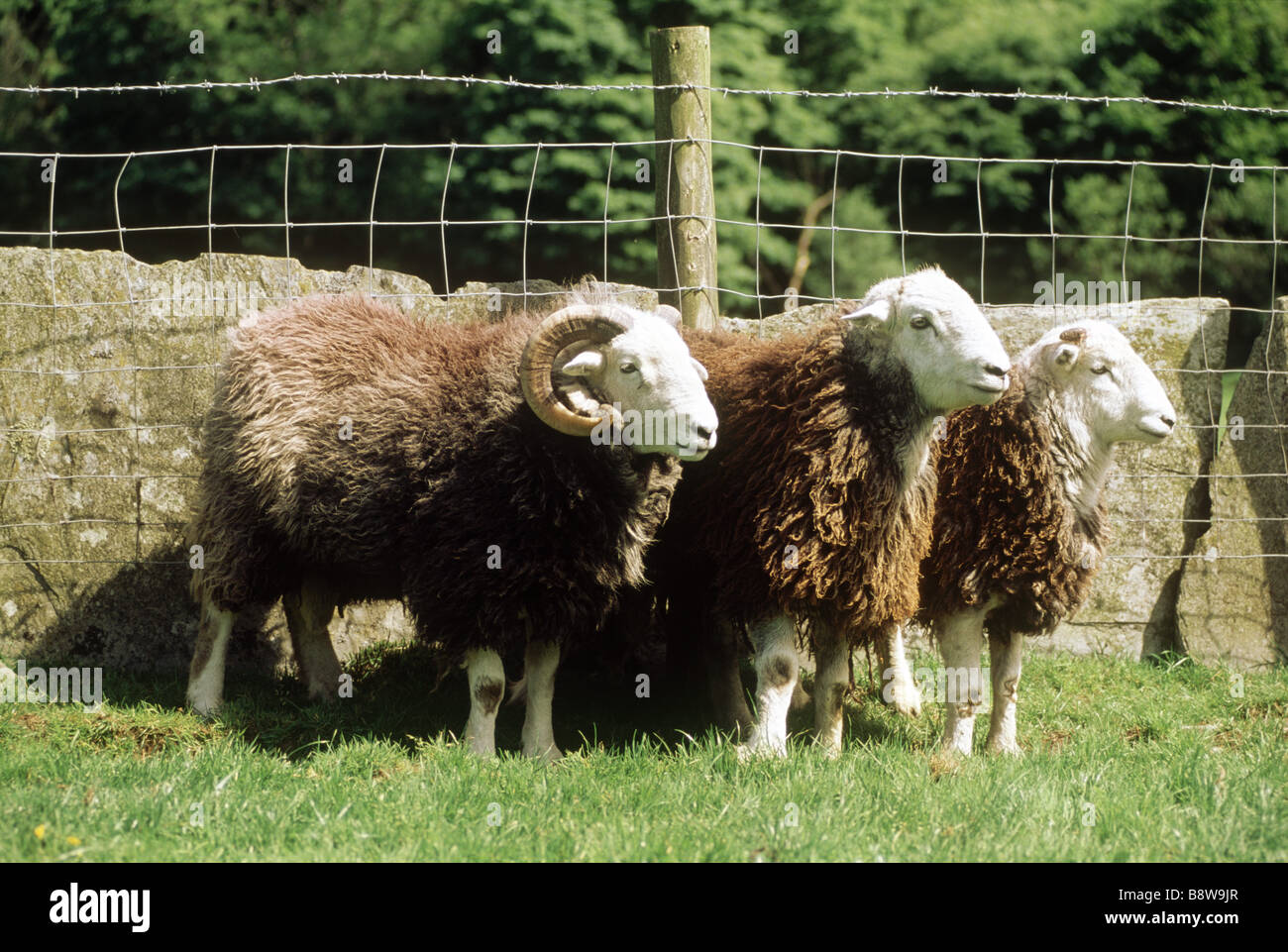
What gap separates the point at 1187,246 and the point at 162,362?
14075mm

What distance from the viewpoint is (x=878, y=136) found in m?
16.6

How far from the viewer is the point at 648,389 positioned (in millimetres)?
5637

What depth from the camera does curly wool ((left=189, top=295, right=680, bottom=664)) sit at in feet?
18.9

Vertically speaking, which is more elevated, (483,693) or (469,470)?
(469,470)

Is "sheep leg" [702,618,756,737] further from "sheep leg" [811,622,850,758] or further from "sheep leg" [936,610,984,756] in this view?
"sheep leg" [936,610,984,756]

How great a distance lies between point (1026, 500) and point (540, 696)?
8.21ft

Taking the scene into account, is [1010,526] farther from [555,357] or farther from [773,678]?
[555,357]

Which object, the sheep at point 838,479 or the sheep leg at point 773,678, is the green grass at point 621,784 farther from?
the sheep at point 838,479

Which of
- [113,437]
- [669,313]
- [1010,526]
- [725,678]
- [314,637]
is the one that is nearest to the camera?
[1010,526]

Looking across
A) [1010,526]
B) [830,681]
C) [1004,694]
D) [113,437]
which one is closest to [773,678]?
[830,681]

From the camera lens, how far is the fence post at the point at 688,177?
702cm

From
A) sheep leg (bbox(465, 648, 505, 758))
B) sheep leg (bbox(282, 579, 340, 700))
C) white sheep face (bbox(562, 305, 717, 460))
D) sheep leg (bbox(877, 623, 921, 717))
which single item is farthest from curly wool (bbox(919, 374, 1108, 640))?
sheep leg (bbox(282, 579, 340, 700))

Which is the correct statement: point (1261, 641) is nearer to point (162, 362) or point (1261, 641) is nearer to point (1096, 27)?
point (162, 362)

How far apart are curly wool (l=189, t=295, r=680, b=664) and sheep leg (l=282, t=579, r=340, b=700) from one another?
22 cm
